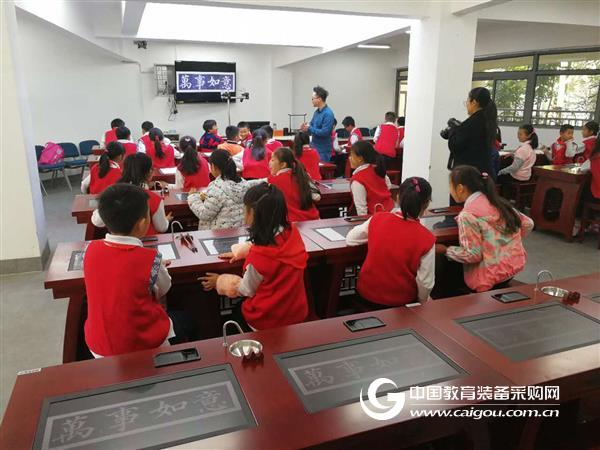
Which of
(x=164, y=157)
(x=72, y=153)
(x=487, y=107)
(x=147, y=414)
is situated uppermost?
(x=487, y=107)

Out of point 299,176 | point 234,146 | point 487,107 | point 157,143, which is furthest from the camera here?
point 234,146

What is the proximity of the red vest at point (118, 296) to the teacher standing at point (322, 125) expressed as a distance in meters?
4.40

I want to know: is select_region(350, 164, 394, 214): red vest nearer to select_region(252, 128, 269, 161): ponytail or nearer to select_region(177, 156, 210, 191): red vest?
select_region(177, 156, 210, 191): red vest

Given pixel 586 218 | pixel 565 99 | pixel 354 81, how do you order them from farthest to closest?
pixel 354 81 < pixel 565 99 < pixel 586 218

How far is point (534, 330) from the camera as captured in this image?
142cm

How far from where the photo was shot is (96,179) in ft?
12.1

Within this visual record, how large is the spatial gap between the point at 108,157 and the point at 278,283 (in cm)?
258

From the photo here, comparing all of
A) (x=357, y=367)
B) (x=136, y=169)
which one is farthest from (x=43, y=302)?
(x=357, y=367)

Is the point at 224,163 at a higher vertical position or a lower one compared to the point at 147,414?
higher

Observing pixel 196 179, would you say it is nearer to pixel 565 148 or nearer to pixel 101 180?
pixel 101 180

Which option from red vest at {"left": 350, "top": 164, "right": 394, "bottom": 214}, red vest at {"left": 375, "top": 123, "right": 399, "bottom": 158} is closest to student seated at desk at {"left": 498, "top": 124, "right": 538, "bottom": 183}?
red vest at {"left": 375, "top": 123, "right": 399, "bottom": 158}

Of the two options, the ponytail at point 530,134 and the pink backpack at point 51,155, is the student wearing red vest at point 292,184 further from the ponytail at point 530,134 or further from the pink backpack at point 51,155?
the pink backpack at point 51,155

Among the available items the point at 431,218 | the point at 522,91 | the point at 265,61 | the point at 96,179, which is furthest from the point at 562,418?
the point at 265,61

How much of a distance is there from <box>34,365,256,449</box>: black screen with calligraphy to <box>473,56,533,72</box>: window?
8.51m
